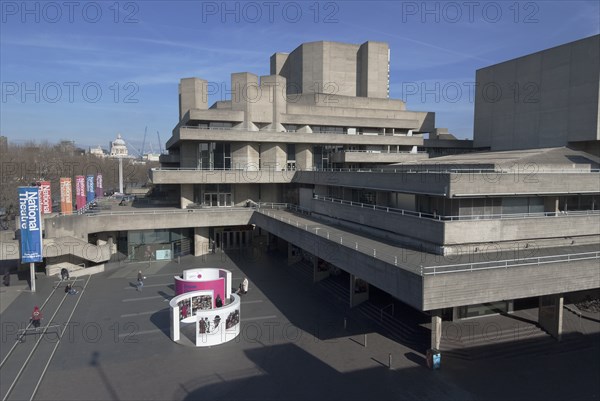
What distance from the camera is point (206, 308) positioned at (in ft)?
71.2

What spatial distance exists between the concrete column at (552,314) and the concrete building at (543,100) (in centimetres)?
2115

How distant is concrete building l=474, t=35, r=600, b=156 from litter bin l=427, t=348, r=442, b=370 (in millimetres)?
28043

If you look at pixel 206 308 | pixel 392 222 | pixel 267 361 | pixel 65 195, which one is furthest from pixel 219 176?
pixel 267 361

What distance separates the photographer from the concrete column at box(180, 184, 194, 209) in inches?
1535

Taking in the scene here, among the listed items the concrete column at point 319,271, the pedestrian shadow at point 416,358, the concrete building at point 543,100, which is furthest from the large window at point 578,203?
the concrete column at point 319,271

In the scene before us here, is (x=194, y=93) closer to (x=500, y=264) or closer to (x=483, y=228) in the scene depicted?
(x=483, y=228)

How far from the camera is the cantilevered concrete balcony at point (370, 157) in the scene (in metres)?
42.2

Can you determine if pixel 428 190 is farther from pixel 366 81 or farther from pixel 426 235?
pixel 366 81

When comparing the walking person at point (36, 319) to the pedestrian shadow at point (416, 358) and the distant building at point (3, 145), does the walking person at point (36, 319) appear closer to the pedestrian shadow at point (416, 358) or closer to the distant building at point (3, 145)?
the pedestrian shadow at point (416, 358)

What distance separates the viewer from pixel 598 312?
22.9m

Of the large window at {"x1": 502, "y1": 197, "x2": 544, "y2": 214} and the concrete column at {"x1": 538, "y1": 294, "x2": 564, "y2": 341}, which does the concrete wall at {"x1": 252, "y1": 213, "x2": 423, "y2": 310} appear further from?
the concrete column at {"x1": 538, "y1": 294, "x2": 564, "y2": 341}

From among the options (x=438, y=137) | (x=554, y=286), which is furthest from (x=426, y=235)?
(x=438, y=137)

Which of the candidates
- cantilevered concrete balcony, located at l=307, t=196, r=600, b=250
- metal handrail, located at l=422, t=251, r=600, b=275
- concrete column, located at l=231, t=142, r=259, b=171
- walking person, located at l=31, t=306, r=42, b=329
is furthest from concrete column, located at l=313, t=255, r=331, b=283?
walking person, located at l=31, t=306, r=42, b=329

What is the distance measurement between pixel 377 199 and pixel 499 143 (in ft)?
84.4
